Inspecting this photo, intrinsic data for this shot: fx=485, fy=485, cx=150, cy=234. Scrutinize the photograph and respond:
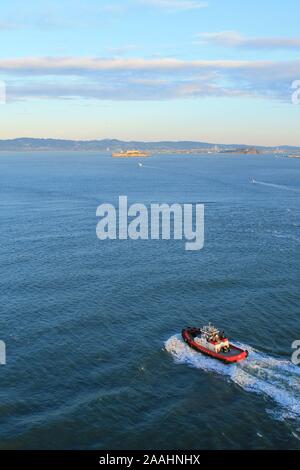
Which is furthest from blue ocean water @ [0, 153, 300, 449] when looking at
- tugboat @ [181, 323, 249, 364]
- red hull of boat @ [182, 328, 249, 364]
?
tugboat @ [181, 323, 249, 364]

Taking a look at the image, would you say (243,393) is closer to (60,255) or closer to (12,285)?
(12,285)

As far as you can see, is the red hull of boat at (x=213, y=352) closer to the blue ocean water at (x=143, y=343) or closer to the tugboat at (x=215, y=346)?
the tugboat at (x=215, y=346)

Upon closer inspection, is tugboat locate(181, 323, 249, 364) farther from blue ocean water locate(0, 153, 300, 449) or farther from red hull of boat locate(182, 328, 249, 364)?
blue ocean water locate(0, 153, 300, 449)

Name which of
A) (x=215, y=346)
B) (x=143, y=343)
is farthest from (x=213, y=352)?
(x=143, y=343)

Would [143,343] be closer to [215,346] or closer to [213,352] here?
[213,352]

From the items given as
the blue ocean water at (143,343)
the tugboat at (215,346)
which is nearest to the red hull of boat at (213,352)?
the tugboat at (215,346)
